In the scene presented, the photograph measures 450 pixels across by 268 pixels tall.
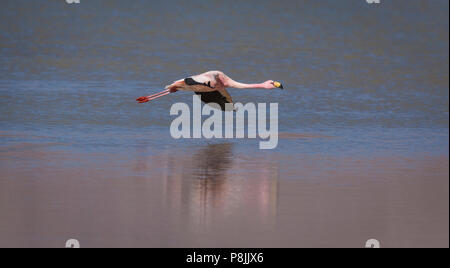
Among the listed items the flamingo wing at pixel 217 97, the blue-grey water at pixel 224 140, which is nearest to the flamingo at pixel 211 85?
the flamingo wing at pixel 217 97

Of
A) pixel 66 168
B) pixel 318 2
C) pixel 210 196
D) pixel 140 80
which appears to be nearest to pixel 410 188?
pixel 210 196

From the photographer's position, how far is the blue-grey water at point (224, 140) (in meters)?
13.4

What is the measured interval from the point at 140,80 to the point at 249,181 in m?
11.0

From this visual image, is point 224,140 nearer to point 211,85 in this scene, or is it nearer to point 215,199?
point 211,85

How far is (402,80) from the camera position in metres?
27.7

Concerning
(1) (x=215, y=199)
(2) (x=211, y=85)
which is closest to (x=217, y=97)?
(2) (x=211, y=85)

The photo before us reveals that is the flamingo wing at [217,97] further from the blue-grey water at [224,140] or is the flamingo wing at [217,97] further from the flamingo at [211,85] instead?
the blue-grey water at [224,140]

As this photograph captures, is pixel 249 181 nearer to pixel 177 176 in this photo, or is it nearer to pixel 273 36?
pixel 177 176

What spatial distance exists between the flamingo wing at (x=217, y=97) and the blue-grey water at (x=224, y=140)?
0.86 meters

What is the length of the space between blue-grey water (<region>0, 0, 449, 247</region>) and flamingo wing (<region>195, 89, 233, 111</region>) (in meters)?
0.86

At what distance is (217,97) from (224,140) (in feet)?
2.78

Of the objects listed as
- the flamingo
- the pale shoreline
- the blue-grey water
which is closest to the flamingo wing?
the flamingo

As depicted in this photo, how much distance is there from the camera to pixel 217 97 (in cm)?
2019

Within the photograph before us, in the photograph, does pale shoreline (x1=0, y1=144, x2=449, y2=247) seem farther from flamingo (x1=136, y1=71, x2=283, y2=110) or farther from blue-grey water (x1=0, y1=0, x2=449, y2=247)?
flamingo (x1=136, y1=71, x2=283, y2=110)
